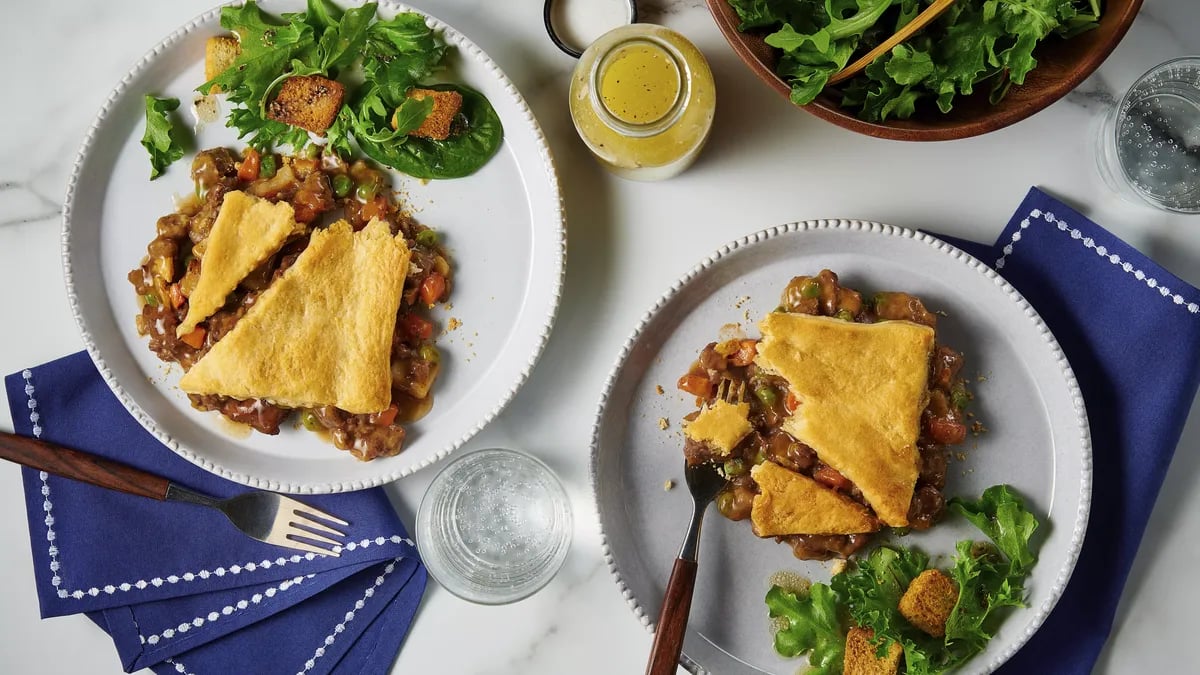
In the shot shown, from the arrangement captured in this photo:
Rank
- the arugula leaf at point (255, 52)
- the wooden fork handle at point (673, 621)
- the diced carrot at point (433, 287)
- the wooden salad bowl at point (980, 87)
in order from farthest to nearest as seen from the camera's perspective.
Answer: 1. the diced carrot at point (433, 287)
2. the arugula leaf at point (255, 52)
3. the wooden fork handle at point (673, 621)
4. the wooden salad bowl at point (980, 87)

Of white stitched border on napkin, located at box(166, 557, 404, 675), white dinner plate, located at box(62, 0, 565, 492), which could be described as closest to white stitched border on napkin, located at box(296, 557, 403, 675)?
white stitched border on napkin, located at box(166, 557, 404, 675)

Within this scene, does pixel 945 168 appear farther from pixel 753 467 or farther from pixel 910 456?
pixel 753 467

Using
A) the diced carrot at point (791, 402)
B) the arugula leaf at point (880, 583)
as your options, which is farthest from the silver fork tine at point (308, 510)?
the arugula leaf at point (880, 583)

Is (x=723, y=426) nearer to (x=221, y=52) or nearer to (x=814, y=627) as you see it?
(x=814, y=627)

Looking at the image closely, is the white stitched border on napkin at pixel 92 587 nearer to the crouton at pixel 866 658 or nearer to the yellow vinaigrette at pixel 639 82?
the crouton at pixel 866 658

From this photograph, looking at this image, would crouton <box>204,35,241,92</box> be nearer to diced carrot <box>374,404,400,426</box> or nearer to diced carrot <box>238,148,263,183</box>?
diced carrot <box>238,148,263,183</box>

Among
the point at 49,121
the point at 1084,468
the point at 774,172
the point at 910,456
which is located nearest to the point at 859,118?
the point at 774,172
